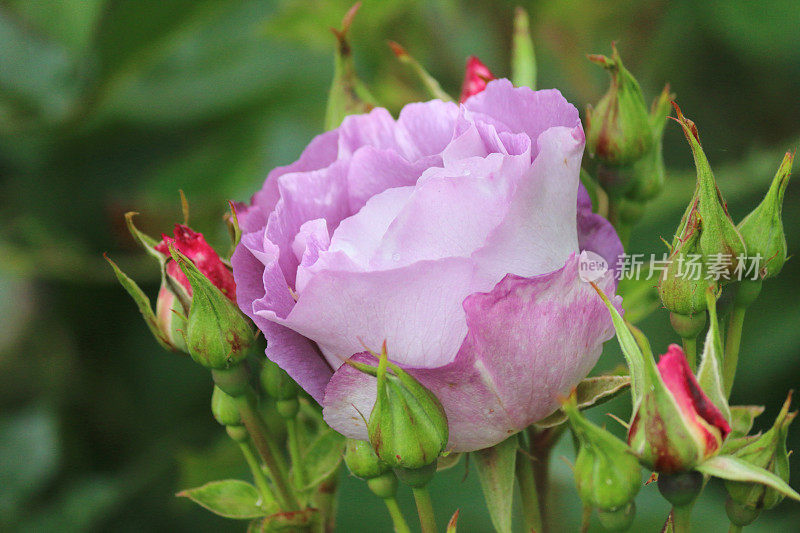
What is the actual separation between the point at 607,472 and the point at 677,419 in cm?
4

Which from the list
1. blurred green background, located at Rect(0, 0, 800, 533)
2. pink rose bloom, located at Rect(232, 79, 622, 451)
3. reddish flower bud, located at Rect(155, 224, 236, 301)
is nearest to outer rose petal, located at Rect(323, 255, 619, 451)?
pink rose bloom, located at Rect(232, 79, 622, 451)

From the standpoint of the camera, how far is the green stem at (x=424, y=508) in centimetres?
45

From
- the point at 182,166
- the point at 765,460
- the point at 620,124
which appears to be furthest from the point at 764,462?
the point at 182,166

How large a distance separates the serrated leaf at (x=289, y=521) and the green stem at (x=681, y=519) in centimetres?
20

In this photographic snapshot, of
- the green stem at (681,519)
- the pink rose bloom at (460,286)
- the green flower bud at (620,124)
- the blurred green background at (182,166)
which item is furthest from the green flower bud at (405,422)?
the blurred green background at (182,166)

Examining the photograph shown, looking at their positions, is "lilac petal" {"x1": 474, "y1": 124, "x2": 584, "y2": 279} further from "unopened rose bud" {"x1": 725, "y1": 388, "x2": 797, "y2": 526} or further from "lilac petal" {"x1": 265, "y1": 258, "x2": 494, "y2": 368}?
"unopened rose bud" {"x1": 725, "y1": 388, "x2": 797, "y2": 526}

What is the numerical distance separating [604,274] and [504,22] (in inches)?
28.6

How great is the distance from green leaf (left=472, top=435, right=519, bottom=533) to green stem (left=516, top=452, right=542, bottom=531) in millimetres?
16

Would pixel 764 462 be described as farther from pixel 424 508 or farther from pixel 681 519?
pixel 424 508

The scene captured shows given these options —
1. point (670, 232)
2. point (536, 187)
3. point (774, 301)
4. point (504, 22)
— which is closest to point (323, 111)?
point (504, 22)

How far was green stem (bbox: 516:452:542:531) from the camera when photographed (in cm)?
48

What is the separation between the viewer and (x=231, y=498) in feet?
1.79

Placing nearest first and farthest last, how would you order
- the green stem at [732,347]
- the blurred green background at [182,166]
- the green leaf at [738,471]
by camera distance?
the green leaf at [738,471] → the green stem at [732,347] → the blurred green background at [182,166]

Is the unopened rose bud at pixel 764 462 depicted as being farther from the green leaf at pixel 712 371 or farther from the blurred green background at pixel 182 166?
the blurred green background at pixel 182 166
